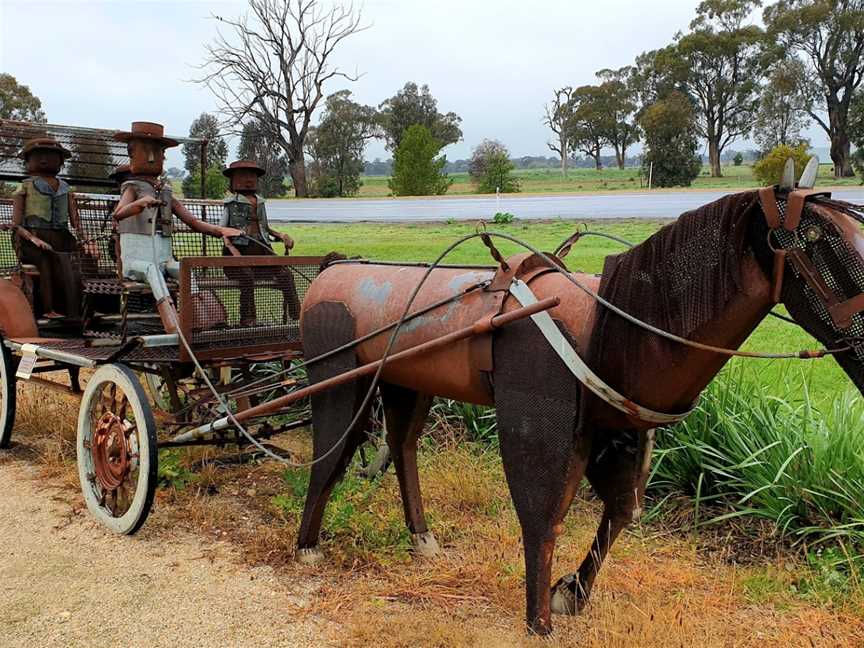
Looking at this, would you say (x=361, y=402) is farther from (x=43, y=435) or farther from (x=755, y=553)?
(x=43, y=435)

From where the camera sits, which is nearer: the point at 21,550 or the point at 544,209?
the point at 21,550

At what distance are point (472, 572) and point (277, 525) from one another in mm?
1344

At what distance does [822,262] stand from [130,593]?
3.43 metres

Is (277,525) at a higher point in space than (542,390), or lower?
lower

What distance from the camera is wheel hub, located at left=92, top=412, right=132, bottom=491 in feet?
14.5

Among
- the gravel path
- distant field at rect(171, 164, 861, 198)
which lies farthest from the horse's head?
distant field at rect(171, 164, 861, 198)

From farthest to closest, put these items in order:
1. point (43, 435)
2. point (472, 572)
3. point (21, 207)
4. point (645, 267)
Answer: point (43, 435), point (21, 207), point (472, 572), point (645, 267)

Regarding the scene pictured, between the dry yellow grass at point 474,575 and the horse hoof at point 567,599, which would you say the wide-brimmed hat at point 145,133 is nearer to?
the dry yellow grass at point 474,575

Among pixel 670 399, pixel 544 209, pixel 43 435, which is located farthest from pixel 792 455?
pixel 544 209

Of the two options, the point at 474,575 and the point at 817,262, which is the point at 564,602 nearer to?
the point at 474,575

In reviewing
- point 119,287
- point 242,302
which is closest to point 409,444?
point 242,302

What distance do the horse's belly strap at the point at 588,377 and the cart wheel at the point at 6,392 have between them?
4.51m

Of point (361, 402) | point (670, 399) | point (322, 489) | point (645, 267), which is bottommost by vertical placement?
point (322, 489)

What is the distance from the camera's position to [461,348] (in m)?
3.13
